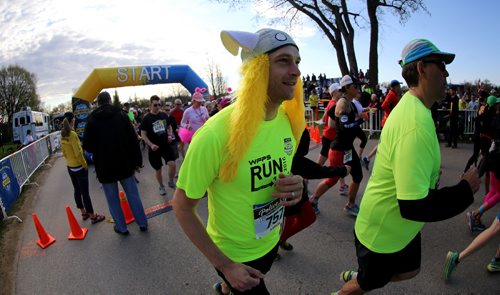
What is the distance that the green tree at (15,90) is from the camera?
138 ft

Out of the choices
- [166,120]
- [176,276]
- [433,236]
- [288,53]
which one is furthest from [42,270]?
[433,236]

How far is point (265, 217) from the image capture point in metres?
1.64

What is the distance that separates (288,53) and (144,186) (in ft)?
21.0

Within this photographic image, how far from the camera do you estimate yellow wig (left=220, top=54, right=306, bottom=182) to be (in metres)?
1.37

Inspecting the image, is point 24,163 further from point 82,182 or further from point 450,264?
point 450,264

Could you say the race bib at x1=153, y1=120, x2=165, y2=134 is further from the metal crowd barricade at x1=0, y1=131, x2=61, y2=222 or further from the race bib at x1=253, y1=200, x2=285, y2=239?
the race bib at x1=253, y1=200, x2=285, y2=239

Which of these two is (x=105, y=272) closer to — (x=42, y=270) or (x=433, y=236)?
(x=42, y=270)

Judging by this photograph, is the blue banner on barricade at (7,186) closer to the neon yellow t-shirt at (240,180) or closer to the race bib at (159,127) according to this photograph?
the race bib at (159,127)

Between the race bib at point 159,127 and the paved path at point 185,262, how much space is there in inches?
74.4

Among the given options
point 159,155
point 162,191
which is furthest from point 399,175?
point 162,191

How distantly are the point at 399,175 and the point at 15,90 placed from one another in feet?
181

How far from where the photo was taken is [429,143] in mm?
1498

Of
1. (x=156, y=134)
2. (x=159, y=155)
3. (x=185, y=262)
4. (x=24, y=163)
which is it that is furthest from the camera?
(x=24, y=163)

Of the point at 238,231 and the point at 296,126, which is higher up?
the point at 296,126
